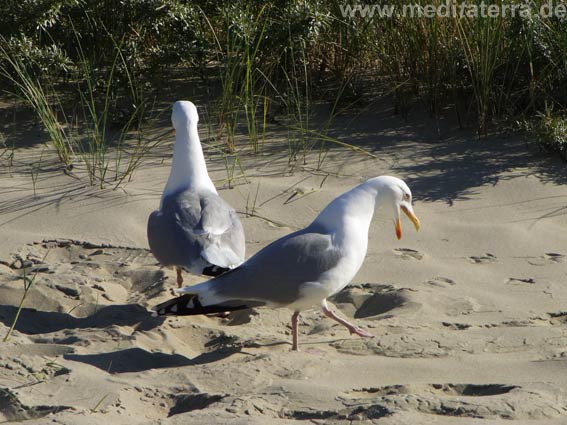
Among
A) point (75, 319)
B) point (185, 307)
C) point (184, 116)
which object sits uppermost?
point (184, 116)

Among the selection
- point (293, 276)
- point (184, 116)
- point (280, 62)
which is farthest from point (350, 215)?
point (280, 62)

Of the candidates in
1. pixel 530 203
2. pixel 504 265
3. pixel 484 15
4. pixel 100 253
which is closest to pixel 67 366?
pixel 100 253

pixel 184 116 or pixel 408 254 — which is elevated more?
pixel 184 116

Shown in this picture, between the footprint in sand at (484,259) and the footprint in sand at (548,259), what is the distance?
186mm

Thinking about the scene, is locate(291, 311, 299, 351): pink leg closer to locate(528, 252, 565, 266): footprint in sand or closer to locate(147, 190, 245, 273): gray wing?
locate(147, 190, 245, 273): gray wing

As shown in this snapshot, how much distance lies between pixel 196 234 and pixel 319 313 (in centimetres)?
68

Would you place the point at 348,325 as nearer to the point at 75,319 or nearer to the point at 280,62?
the point at 75,319

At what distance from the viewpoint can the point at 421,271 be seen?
494 cm

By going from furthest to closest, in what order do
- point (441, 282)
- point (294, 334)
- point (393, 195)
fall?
1. point (441, 282)
2. point (393, 195)
3. point (294, 334)

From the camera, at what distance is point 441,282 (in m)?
4.80

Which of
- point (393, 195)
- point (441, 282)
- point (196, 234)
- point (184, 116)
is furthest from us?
point (184, 116)

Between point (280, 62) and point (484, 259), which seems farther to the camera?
point (280, 62)

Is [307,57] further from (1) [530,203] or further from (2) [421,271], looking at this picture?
(2) [421,271]

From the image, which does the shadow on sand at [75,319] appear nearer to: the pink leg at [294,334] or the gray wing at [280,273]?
the gray wing at [280,273]
